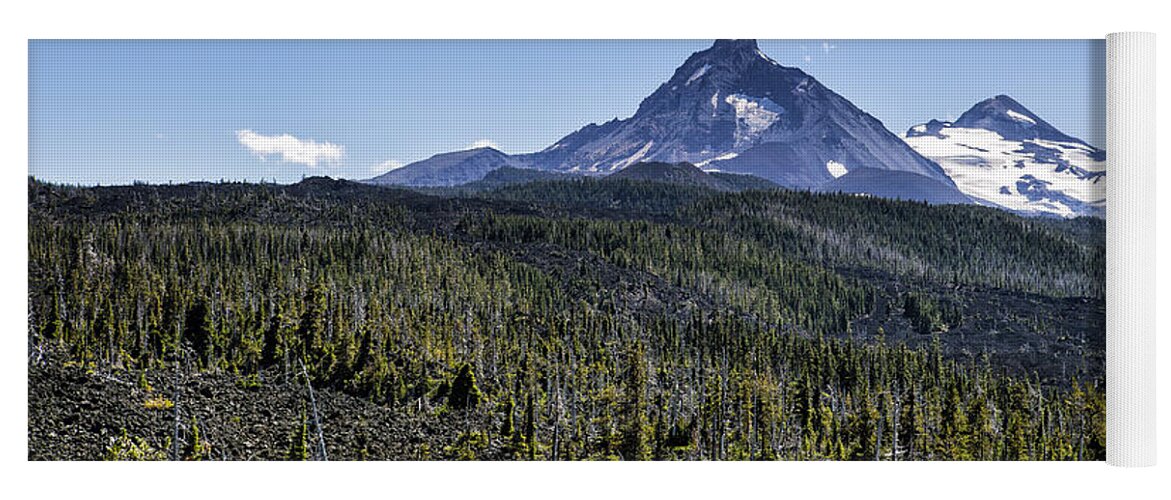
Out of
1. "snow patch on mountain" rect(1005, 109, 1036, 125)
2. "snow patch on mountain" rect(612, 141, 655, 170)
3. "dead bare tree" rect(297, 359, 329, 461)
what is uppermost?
"snow patch on mountain" rect(612, 141, 655, 170)

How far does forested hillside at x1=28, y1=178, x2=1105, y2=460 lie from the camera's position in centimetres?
1855

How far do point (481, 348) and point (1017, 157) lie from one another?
14.2 m

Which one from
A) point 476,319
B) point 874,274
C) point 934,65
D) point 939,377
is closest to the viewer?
point 934,65

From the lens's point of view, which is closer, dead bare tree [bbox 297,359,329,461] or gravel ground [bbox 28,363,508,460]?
gravel ground [bbox 28,363,508,460]

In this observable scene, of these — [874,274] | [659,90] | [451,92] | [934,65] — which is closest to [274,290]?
[451,92]

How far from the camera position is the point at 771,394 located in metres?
20.7

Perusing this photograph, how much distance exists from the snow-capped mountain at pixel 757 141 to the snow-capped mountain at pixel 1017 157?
1.85 m

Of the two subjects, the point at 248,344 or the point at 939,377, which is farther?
the point at 939,377

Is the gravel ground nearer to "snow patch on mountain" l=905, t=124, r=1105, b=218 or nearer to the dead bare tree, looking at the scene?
the dead bare tree

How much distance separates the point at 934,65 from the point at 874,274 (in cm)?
1524

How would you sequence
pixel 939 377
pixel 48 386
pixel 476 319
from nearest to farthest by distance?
1. pixel 48 386
2. pixel 939 377
3. pixel 476 319

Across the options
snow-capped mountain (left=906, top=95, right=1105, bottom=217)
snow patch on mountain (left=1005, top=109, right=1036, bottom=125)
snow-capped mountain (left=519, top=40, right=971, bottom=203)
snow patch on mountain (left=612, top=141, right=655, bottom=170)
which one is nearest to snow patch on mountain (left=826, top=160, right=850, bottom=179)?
snow-capped mountain (left=519, top=40, right=971, bottom=203)

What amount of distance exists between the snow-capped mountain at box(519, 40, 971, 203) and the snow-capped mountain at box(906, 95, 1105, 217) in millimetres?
1853
